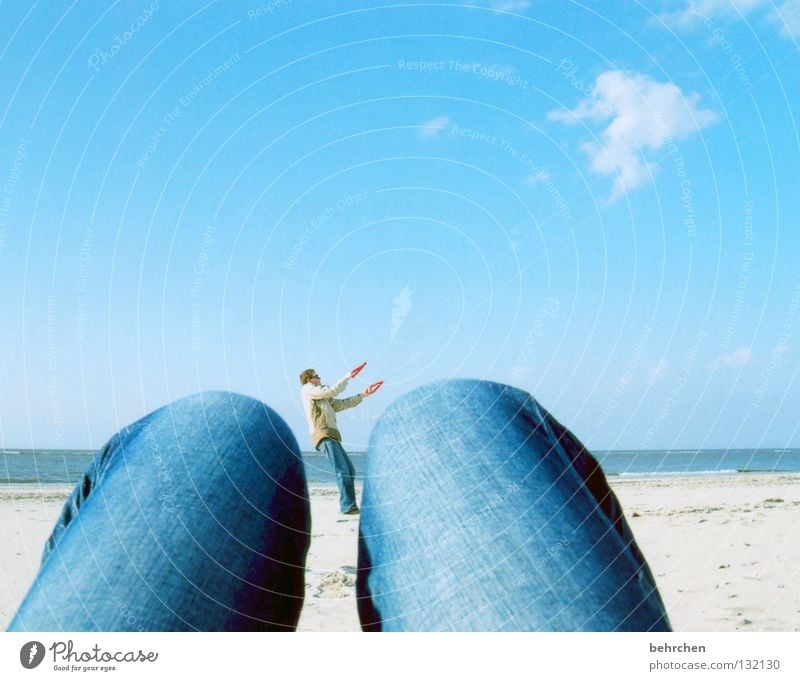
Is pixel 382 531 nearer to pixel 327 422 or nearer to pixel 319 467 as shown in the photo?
pixel 327 422

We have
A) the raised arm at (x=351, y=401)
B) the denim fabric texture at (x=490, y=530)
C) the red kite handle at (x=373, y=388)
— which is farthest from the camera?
the raised arm at (x=351, y=401)

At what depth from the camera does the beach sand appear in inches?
58.6

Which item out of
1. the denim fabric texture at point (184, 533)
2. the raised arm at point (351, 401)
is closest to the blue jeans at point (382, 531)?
the denim fabric texture at point (184, 533)

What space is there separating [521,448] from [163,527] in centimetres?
30

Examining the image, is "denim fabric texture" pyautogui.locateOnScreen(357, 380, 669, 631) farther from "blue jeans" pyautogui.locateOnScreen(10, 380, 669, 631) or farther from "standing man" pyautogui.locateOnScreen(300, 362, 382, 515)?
Result: "standing man" pyautogui.locateOnScreen(300, 362, 382, 515)

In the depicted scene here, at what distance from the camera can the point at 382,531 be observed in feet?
1.88

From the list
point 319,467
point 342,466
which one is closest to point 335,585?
point 342,466

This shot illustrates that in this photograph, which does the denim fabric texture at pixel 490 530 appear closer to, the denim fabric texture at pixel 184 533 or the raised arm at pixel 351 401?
the denim fabric texture at pixel 184 533

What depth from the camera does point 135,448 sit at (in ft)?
2.03

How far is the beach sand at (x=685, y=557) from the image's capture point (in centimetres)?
149

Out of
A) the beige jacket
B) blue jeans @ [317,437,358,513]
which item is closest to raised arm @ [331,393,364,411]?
the beige jacket
